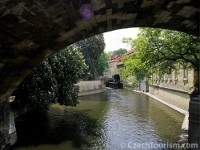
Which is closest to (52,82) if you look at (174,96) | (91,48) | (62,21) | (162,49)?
(162,49)

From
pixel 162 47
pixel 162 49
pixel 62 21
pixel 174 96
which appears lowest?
pixel 174 96

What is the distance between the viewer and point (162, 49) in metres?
16.2

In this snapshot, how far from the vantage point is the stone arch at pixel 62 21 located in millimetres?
4961

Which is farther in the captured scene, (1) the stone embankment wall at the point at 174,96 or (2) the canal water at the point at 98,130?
(1) the stone embankment wall at the point at 174,96

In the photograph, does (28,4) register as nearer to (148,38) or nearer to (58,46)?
(58,46)

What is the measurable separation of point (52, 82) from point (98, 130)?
4486mm

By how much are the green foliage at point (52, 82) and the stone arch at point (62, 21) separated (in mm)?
9415

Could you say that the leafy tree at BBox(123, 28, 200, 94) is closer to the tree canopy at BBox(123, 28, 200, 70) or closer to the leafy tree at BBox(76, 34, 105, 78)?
the tree canopy at BBox(123, 28, 200, 70)

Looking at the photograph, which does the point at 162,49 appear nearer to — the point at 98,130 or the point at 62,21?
the point at 98,130

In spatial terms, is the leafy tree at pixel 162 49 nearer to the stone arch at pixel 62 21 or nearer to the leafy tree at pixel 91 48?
the stone arch at pixel 62 21

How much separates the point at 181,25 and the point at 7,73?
15.8 ft

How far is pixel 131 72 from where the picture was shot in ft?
60.7

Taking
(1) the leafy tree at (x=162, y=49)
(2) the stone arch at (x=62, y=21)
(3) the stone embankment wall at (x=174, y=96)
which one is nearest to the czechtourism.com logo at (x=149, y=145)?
(1) the leafy tree at (x=162, y=49)

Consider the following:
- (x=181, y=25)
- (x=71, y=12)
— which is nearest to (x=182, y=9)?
(x=181, y=25)
